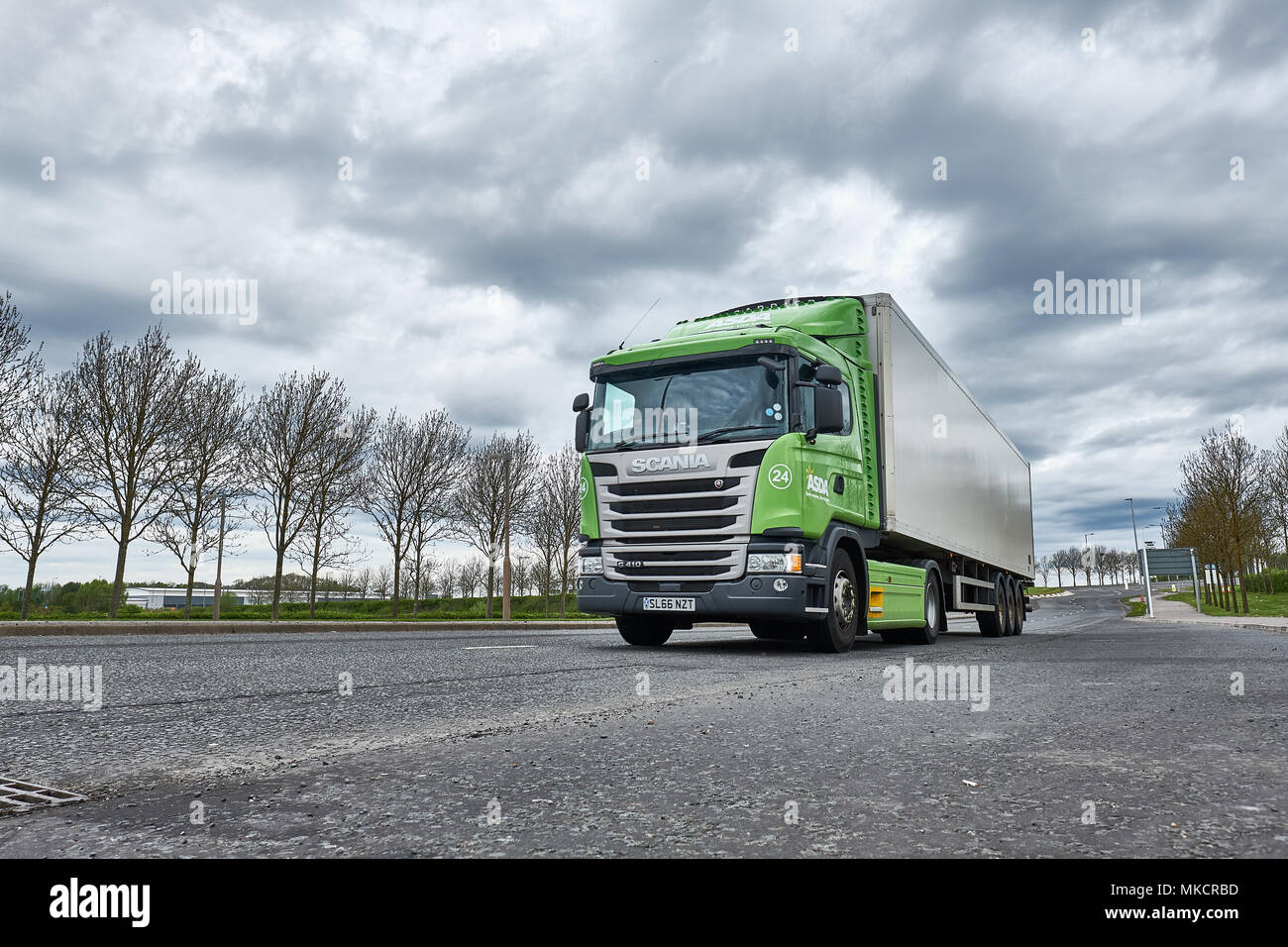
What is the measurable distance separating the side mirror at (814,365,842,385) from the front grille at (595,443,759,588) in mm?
1040

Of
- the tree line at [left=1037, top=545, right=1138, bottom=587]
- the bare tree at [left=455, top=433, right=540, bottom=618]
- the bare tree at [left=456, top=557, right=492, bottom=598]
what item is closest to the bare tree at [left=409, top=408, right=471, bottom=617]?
the bare tree at [left=455, top=433, right=540, bottom=618]

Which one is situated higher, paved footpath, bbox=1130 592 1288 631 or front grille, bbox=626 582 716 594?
front grille, bbox=626 582 716 594

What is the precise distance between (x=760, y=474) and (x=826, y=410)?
3.23 ft

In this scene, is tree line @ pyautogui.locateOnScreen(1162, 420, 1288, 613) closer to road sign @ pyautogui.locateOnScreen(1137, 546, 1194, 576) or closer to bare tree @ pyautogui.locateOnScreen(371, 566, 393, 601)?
road sign @ pyautogui.locateOnScreen(1137, 546, 1194, 576)

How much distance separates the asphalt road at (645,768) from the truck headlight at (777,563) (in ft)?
8.53

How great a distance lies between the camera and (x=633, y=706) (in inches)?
177

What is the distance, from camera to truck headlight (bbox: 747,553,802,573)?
8.34m

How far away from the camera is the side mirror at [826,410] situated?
8656mm

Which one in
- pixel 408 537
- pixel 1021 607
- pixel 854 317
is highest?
pixel 854 317

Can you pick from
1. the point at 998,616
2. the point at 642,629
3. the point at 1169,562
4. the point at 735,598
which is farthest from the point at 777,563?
the point at 1169,562
